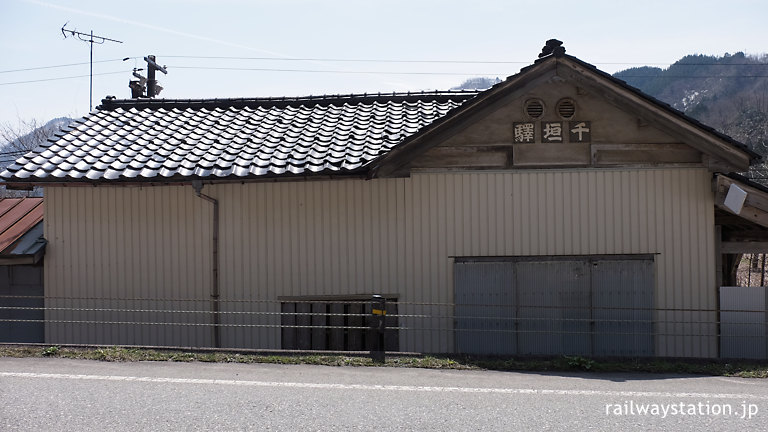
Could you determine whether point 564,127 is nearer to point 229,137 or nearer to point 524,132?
point 524,132

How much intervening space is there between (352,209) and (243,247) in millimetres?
1961

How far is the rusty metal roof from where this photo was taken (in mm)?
11852

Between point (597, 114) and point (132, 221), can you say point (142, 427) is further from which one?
point (597, 114)

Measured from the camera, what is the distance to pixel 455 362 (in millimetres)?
9250

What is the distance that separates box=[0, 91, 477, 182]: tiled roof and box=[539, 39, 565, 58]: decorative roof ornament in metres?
2.38

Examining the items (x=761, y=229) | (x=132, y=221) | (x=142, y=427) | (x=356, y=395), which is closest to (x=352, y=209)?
(x=132, y=221)

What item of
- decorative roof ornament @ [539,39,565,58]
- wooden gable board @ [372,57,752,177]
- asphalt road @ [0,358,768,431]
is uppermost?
decorative roof ornament @ [539,39,565,58]

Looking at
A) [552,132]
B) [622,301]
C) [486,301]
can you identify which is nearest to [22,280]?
[486,301]

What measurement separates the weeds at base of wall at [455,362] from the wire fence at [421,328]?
137 centimetres

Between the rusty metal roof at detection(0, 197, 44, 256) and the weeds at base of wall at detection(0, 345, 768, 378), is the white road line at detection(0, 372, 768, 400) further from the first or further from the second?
the rusty metal roof at detection(0, 197, 44, 256)

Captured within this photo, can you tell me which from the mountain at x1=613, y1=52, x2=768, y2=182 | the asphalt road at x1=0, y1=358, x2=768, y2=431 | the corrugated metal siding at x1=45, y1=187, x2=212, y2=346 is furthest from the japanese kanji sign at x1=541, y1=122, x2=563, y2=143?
the mountain at x1=613, y1=52, x2=768, y2=182

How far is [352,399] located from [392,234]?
4.65 m

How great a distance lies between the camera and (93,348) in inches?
385

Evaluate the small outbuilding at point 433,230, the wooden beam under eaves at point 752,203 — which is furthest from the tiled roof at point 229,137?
the wooden beam under eaves at point 752,203
